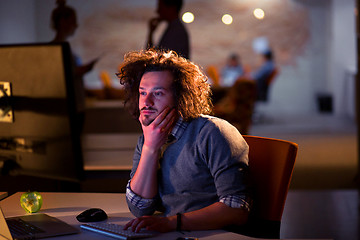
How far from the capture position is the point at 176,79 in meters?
1.52

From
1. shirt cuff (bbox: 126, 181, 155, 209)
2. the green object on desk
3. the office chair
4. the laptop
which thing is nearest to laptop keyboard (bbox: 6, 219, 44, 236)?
the laptop

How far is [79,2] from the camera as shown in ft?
18.3

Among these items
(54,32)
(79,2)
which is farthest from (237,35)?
(54,32)

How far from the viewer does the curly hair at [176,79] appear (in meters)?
1.51

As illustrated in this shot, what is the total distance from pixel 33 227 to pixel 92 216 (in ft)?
0.54

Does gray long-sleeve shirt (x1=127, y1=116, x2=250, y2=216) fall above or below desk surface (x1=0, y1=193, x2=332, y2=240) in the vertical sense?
above

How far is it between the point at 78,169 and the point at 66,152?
0.07 meters

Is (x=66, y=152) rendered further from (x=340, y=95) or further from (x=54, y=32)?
(x=340, y=95)

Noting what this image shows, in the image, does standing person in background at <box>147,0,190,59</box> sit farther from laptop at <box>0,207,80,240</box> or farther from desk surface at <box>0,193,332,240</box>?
laptop at <box>0,207,80,240</box>

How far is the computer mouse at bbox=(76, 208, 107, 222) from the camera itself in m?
1.44

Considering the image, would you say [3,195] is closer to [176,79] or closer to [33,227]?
[33,227]

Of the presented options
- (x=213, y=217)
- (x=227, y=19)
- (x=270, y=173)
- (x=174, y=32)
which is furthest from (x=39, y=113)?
(x=227, y=19)

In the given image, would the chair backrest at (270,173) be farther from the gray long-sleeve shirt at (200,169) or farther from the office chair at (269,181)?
the gray long-sleeve shirt at (200,169)

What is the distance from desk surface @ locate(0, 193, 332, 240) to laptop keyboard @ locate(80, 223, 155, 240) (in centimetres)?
2
